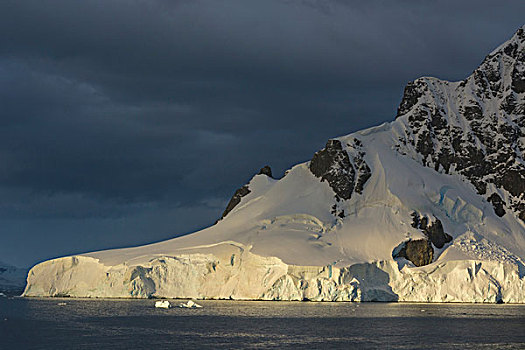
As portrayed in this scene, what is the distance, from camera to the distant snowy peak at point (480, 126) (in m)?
176

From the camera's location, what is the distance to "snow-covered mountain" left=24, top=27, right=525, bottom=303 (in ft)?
453

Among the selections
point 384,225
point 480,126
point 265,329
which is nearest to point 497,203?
point 480,126

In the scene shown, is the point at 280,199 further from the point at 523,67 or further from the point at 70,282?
the point at 523,67

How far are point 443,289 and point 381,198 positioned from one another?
111ft

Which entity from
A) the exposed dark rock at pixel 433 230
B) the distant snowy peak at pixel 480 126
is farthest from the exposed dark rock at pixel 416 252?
the distant snowy peak at pixel 480 126

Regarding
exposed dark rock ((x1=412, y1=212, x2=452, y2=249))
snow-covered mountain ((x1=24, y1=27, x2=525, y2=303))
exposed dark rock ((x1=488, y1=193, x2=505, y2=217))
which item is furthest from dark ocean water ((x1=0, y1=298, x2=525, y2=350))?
exposed dark rock ((x1=488, y1=193, x2=505, y2=217))

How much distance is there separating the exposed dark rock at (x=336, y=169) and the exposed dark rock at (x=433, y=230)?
2057 cm

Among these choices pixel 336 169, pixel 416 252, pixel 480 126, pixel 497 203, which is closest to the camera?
pixel 416 252

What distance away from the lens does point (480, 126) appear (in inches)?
7279

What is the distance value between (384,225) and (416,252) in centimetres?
1087

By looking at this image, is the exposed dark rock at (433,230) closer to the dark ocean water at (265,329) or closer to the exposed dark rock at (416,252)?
the exposed dark rock at (416,252)

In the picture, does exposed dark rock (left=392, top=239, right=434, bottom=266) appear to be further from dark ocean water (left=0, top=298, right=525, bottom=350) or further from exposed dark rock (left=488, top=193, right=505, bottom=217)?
dark ocean water (left=0, top=298, right=525, bottom=350)

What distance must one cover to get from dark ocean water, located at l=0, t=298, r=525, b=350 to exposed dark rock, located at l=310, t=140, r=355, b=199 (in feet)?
214

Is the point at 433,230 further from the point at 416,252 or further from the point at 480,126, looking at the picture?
the point at 480,126
